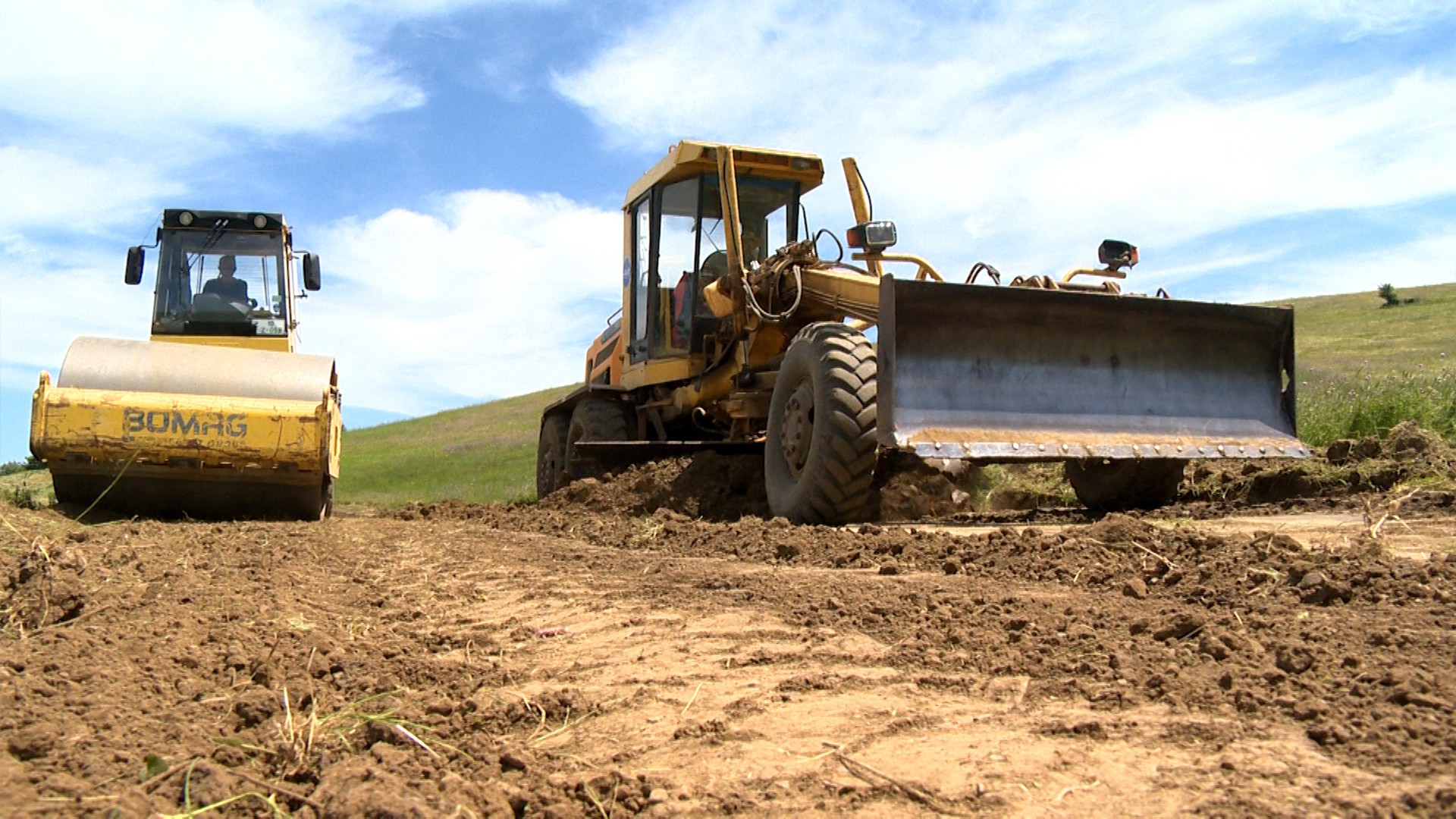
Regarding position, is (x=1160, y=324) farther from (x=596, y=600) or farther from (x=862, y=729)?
(x=862, y=729)

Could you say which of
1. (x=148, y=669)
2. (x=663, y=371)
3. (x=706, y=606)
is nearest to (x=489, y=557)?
(x=706, y=606)

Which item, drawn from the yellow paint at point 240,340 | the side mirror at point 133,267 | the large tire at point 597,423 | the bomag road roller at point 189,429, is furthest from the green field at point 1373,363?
the side mirror at point 133,267

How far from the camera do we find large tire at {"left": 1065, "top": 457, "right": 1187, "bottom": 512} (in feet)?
28.0

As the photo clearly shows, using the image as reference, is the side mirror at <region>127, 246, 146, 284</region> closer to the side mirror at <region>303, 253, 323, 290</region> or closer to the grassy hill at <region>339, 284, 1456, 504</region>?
the side mirror at <region>303, 253, 323, 290</region>

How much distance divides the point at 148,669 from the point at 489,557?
3355 mm

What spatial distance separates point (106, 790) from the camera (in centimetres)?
245

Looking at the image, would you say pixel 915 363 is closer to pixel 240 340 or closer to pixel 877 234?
pixel 877 234

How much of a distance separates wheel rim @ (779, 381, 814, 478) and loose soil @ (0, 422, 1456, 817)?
1.58 metres

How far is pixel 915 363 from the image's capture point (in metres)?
7.00

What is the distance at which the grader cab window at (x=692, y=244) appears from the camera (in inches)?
399

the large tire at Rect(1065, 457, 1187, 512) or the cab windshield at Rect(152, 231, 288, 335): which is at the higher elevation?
the cab windshield at Rect(152, 231, 288, 335)

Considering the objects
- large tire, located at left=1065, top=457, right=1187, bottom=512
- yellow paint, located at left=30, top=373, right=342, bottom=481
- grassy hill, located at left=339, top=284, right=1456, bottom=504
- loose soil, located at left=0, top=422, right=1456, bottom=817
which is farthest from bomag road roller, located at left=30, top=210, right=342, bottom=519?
grassy hill, located at left=339, top=284, right=1456, bottom=504

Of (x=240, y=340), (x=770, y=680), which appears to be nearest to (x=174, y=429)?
(x=240, y=340)

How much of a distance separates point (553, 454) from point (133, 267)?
449 cm
